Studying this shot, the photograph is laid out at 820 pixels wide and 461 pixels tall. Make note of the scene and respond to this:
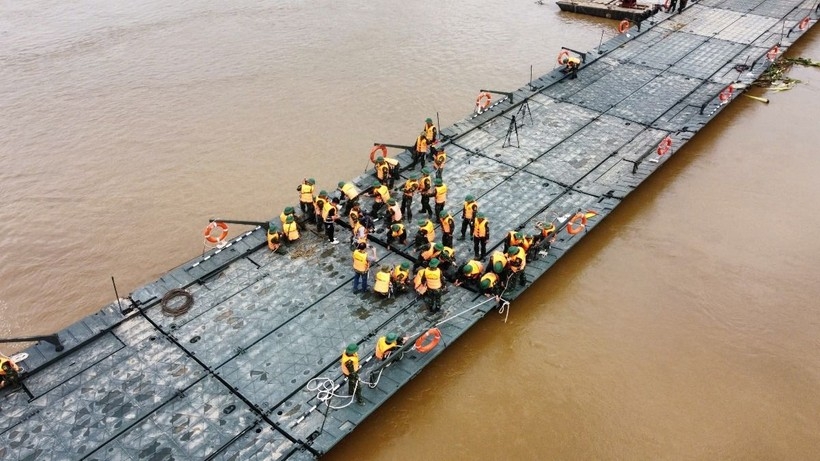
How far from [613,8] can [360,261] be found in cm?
2555

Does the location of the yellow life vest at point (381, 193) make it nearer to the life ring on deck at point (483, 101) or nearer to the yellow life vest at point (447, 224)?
the yellow life vest at point (447, 224)

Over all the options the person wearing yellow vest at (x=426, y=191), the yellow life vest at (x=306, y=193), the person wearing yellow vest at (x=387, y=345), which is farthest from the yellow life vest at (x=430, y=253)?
the yellow life vest at (x=306, y=193)

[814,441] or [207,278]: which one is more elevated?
[207,278]

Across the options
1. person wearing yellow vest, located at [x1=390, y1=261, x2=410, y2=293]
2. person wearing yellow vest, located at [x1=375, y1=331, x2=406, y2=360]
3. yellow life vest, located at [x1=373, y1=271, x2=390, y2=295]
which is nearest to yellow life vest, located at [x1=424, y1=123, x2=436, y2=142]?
person wearing yellow vest, located at [x1=390, y1=261, x2=410, y2=293]

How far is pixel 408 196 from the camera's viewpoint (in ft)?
52.7

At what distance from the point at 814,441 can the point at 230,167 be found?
17.6m

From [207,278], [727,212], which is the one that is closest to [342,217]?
[207,278]

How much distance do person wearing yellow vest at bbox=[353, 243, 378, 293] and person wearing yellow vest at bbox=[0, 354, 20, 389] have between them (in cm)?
710

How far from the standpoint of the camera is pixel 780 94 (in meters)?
24.3

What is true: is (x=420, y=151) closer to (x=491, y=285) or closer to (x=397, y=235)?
(x=397, y=235)

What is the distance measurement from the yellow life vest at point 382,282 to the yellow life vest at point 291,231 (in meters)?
2.83

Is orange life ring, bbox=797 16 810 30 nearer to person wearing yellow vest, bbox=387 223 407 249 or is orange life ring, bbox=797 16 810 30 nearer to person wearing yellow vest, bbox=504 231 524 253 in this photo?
person wearing yellow vest, bbox=504 231 524 253

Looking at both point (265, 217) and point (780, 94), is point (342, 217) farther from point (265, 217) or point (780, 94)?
point (780, 94)

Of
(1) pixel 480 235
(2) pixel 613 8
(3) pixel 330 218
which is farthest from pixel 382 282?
(2) pixel 613 8
